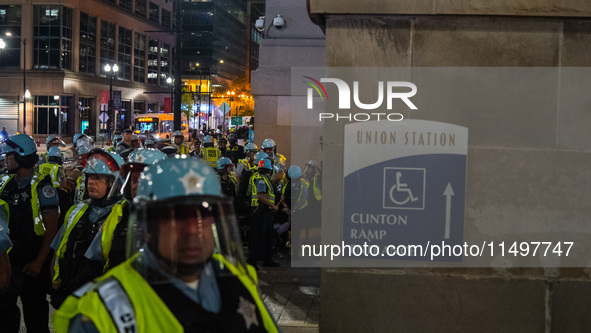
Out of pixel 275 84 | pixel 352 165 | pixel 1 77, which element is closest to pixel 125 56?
pixel 1 77

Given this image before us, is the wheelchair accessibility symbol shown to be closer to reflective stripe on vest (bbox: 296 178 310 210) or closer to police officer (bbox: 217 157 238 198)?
reflective stripe on vest (bbox: 296 178 310 210)

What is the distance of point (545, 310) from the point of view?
245 inches

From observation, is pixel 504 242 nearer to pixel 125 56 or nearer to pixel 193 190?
pixel 193 190

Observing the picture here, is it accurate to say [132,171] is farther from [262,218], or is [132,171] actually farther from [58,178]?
[262,218]

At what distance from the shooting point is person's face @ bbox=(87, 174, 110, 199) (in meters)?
5.56

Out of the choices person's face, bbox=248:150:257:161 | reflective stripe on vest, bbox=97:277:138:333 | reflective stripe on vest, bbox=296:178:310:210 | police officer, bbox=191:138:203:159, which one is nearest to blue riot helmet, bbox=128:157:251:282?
reflective stripe on vest, bbox=97:277:138:333

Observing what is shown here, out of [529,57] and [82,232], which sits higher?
[529,57]

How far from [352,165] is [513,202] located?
1.51 m

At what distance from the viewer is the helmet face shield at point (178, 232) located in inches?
93.6

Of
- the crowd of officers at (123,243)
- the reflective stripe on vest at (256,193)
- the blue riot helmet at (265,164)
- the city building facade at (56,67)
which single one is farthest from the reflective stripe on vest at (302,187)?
the city building facade at (56,67)

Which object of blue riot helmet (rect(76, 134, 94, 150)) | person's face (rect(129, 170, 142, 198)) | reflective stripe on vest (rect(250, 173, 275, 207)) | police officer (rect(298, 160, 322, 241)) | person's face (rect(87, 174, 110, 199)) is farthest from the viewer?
blue riot helmet (rect(76, 134, 94, 150))

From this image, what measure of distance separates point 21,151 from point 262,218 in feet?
21.1

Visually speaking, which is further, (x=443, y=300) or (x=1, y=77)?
(x=1, y=77)

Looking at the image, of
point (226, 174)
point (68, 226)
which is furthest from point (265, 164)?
point (68, 226)
